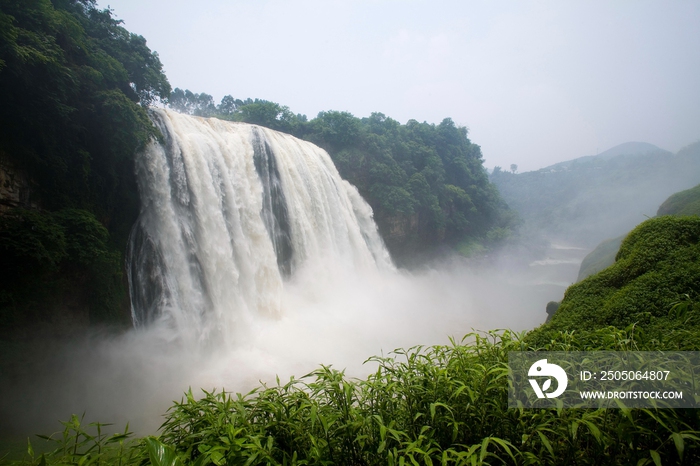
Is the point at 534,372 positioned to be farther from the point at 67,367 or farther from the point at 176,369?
the point at 67,367

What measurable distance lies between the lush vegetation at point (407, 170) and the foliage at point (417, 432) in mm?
19953

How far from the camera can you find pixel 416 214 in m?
24.8

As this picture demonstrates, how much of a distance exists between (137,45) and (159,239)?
241 inches

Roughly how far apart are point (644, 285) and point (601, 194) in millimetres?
59710

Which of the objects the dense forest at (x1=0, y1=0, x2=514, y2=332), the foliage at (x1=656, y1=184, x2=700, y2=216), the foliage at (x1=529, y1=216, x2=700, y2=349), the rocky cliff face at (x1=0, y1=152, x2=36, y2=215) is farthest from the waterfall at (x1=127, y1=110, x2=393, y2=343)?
the foliage at (x1=656, y1=184, x2=700, y2=216)

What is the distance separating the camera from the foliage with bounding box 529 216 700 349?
3.93m

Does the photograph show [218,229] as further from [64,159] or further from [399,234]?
[399,234]

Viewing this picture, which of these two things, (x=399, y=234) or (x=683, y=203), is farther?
(x=399, y=234)

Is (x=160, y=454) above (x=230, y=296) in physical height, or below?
above

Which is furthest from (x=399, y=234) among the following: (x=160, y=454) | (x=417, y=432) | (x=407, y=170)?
(x=160, y=454)

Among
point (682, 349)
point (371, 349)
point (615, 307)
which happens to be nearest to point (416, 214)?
point (371, 349)

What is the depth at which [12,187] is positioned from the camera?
269 inches

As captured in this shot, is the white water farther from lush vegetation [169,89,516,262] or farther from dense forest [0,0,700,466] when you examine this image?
lush vegetation [169,89,516,262]

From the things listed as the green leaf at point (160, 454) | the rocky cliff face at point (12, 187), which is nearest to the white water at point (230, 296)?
the green leaf at point (160, 454)
